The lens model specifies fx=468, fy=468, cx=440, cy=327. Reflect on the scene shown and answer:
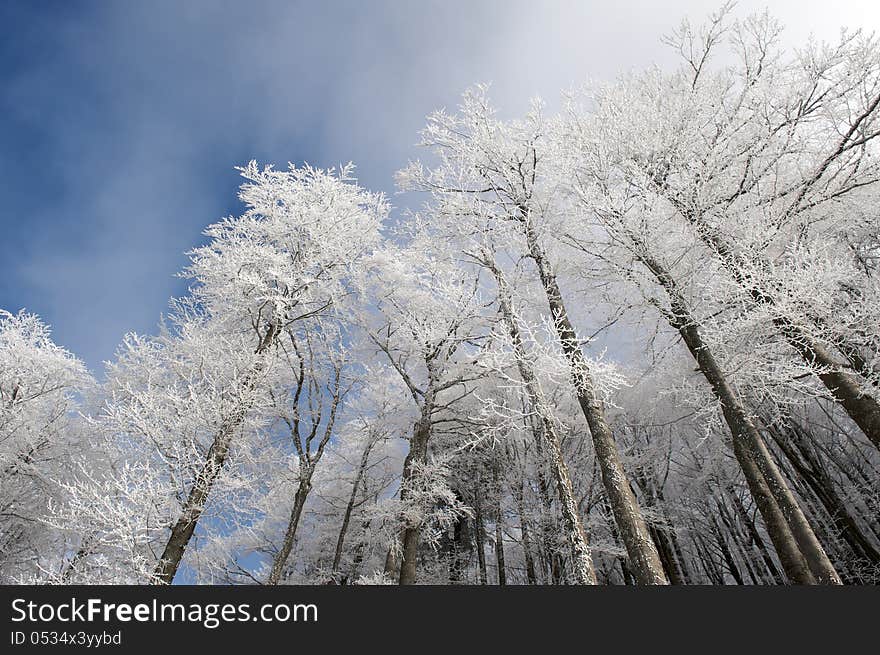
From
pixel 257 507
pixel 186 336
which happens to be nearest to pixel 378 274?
pixel 186 336

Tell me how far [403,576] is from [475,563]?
8.95 metres

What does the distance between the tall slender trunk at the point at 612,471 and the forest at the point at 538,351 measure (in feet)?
0.13

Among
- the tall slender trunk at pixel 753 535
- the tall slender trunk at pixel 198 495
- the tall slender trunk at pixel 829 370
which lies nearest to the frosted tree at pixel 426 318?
the tall slender trunk at pixel 198 495

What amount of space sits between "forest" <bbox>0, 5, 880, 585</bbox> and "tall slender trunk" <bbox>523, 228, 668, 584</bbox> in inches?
1.6

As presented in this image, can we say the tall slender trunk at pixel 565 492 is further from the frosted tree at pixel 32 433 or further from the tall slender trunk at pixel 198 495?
the frosted tree at pixel 32 433

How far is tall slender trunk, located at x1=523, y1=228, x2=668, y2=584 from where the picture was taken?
5.61 metres

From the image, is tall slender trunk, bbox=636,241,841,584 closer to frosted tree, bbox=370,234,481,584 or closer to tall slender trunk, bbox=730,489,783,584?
frosted tree, bbox=370,234,481,584

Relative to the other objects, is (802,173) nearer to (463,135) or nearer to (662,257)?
(662,257)

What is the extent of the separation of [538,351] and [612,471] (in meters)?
1.89

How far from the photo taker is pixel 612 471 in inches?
250

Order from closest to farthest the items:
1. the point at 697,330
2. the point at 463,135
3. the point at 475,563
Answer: the point at 697,330 < the point at 463,135 < the point at 475,563

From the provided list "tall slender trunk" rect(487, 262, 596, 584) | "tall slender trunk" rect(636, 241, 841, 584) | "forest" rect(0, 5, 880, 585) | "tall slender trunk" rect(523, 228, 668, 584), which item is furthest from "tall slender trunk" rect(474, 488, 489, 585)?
"tall slender trunk" rect(636, 241, 841, 584)

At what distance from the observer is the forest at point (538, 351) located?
6395 mm

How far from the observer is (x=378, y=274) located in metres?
11.4
